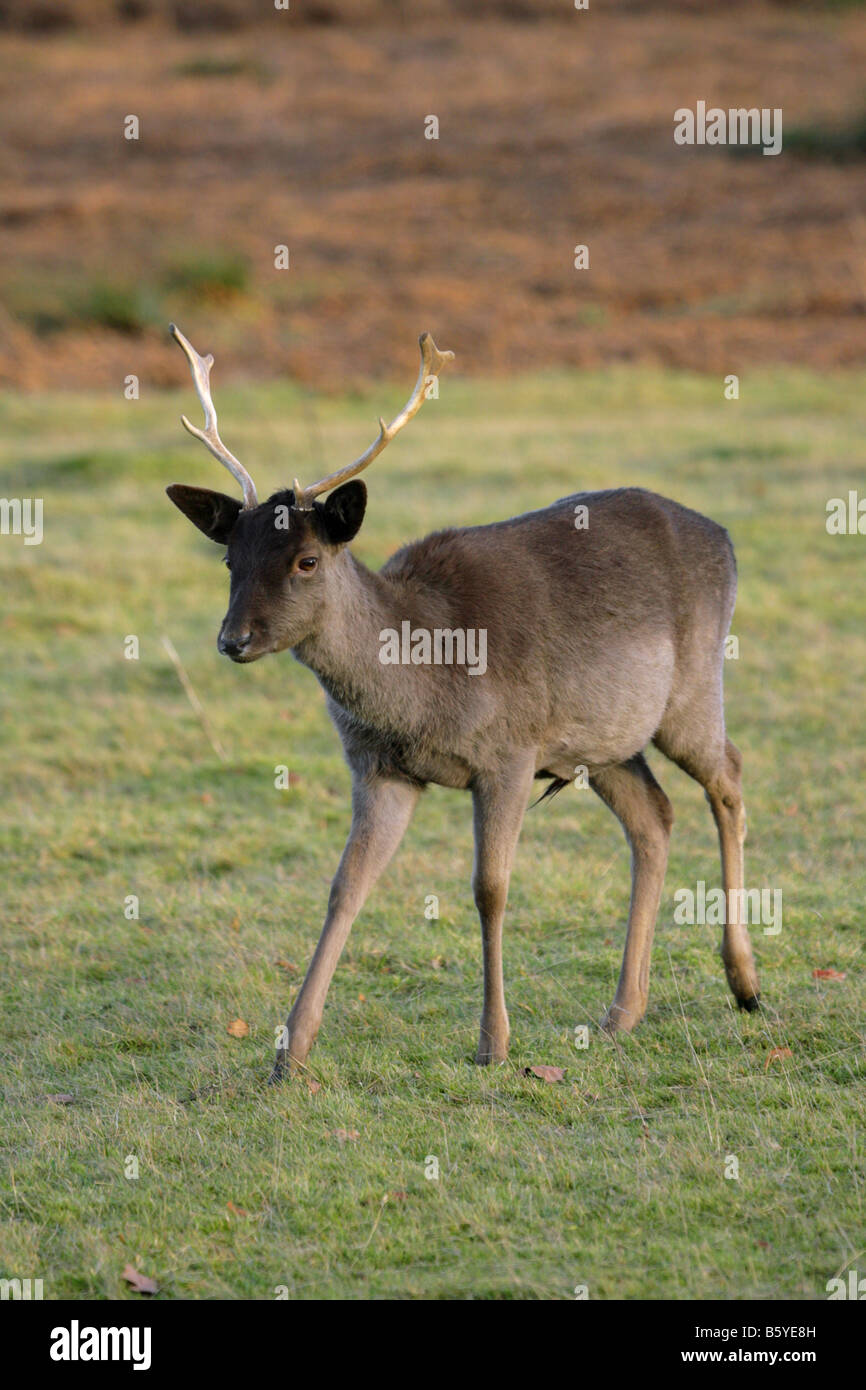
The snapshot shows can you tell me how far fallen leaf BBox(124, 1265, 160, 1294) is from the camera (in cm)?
→ 509

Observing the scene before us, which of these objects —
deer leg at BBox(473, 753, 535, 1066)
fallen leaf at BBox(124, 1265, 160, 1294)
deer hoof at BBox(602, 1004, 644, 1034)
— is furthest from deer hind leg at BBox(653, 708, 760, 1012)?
fallen leaf at BBox(124, 1265, 160, 1294)

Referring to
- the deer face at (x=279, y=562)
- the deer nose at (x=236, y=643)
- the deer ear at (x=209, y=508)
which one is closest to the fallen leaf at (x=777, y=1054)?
the deer face at (x=279, y=562)

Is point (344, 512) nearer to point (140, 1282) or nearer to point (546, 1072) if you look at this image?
point (546, 1072)

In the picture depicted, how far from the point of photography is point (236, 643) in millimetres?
5980

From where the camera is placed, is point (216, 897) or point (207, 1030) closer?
point (207, 1030)

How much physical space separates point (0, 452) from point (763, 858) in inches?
473

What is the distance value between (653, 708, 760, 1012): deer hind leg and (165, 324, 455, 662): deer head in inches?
67.5

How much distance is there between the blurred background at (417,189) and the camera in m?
24.4

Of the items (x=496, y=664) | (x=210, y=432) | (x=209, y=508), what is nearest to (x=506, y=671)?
(x=496, y=664)

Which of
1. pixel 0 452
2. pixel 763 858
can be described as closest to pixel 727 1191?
pixel 763 858

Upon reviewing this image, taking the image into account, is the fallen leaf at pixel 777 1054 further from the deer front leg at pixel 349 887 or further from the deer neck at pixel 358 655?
the deer neck at pixel 358 655

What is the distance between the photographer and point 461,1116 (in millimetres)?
6137

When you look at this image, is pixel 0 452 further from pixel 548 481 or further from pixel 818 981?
pixel 818 981

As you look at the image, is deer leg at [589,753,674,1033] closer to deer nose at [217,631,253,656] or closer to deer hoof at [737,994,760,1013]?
deer hoof at [737,994,760,1013]
